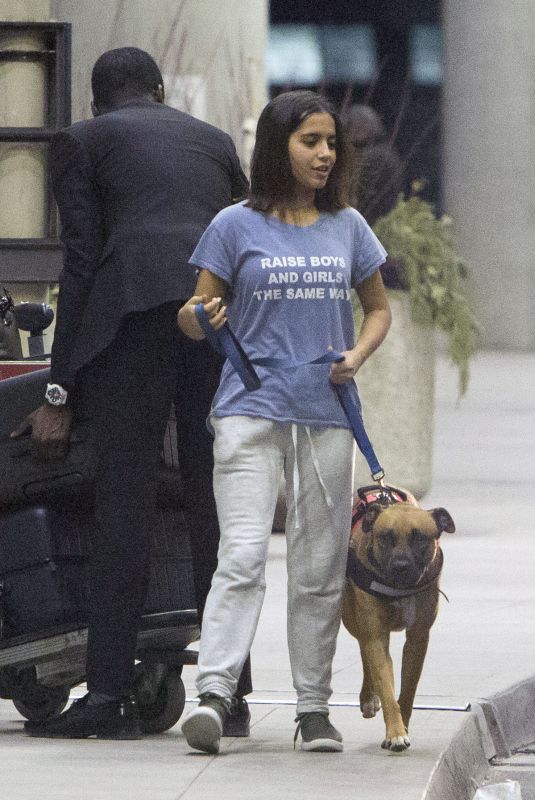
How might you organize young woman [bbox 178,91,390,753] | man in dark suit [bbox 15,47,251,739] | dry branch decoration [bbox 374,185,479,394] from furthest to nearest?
dry branch decoration [bbox 374,185,479,394], man in dark suit [bbox 15,47,251,739], young woman [bbox 178,91,390,753]

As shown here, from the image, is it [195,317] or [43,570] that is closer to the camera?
[195,317]

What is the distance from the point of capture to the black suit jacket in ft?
17.6

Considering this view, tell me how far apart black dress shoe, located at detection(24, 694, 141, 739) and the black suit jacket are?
0.86 metres

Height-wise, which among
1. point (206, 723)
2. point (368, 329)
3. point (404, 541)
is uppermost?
point (368, 329)

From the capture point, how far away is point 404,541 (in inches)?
205

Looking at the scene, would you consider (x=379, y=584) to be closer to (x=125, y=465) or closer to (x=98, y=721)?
(x=125, y=465)

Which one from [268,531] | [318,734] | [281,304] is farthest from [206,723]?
[281,304]

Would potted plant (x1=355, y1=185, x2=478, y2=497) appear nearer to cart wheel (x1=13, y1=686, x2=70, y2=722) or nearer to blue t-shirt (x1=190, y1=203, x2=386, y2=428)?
cart wheel (x1=13, y1=686, x2=70, y2=722)

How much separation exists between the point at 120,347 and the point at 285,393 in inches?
19.5

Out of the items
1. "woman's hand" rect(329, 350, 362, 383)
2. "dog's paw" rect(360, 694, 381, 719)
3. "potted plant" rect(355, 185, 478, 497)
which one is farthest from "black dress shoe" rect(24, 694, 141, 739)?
"potted plant" rect(355, 185, 478, 497)

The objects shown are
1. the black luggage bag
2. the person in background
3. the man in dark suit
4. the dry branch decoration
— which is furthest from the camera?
the person in background

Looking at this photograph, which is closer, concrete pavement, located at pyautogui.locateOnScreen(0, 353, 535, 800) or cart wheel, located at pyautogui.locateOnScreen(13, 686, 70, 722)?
concrete pavement, located at pyautogui.locateOnScreen(0, 353, 535, 800)

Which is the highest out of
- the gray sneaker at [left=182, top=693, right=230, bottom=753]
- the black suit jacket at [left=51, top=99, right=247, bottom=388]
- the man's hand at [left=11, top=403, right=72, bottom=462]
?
the black suit jacket at [left=51, top=99, right=247, bottom=388]

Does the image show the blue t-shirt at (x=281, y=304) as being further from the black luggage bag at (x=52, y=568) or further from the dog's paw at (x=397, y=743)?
the dog's paw at (x=397, y=743)
